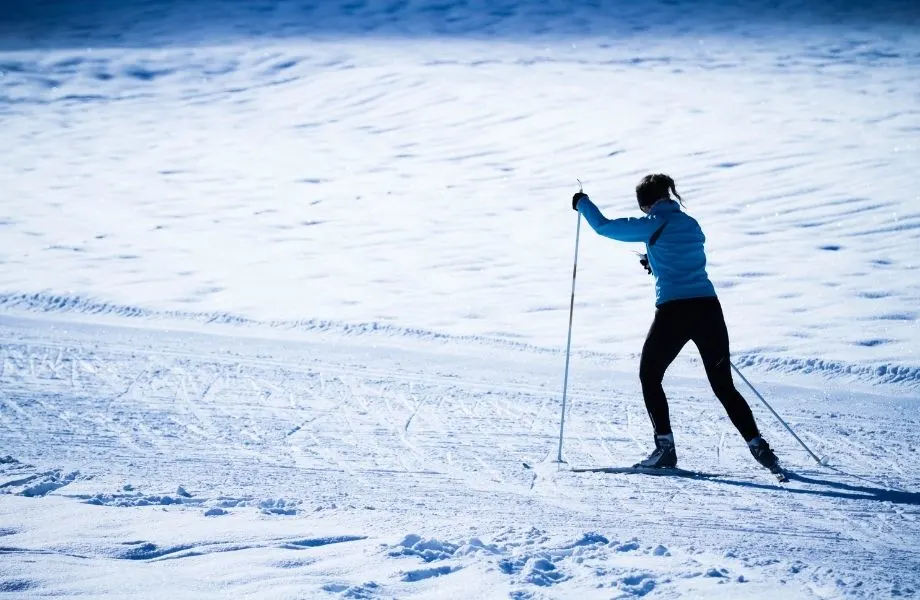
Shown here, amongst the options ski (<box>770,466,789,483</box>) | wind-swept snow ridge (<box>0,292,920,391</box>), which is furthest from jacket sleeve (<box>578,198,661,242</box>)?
wind-swept snow ridge (<box>0,292,920,391</box>)

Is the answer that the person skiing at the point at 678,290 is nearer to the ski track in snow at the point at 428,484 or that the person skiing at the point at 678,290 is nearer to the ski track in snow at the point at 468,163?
the ski track in snow at the point at 428,484

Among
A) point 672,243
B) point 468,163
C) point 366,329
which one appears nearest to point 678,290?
point 672,243

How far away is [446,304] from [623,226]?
4.73 metres

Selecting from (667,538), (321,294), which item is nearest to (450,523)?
(667,538)

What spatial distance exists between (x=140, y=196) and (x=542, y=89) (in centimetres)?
820

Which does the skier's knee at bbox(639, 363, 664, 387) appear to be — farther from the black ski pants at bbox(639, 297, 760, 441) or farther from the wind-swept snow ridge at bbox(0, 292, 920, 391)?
the wind-swept snow ridge at bbox(0, 292, 920, 391)

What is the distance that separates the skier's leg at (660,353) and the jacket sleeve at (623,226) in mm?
388

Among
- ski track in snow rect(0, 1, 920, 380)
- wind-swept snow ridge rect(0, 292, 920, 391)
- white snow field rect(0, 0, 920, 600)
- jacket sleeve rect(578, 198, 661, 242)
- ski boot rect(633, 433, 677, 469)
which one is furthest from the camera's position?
ski track in snow rect(0, 1, 920, 380)

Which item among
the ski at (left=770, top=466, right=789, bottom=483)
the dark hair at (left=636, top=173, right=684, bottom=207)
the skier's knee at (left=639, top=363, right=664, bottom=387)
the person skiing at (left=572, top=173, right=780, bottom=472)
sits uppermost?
the dark hair at (left=636, top=173, right=684, bottom=207)

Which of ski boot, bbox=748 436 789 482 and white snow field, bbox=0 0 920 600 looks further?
ski boot, bbox=748 436 789 482

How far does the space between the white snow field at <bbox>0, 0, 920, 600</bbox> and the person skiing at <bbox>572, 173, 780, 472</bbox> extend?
43 centimetres

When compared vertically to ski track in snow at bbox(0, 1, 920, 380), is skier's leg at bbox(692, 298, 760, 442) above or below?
below

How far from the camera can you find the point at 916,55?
16.5 meters

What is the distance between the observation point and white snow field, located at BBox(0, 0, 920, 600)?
3.36 m
